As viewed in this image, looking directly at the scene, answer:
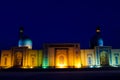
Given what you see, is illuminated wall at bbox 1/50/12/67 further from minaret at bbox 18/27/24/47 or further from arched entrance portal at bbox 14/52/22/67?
minaret at bbox 18/27/24/47

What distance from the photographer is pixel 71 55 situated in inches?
1286

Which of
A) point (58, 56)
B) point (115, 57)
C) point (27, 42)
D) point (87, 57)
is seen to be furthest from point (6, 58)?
point (115, 57)

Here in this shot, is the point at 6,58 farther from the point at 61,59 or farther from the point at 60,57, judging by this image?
the point at 61,59

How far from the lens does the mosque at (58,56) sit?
3241 centimetres

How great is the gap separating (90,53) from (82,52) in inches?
48.6

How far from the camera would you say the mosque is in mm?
32406

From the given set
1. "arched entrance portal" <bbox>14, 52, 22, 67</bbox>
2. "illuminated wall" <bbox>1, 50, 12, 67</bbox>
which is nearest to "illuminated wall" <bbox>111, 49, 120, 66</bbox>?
"arched entrance portal" <bbox>14, 52, 22, 67</bbox>

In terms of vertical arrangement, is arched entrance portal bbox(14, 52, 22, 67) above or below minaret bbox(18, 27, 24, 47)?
below

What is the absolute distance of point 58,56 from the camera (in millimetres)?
32719

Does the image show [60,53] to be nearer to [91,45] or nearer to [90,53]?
[90,53]

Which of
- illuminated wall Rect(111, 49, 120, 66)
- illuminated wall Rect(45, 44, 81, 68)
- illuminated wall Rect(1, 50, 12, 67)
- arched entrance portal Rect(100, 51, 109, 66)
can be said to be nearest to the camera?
illuminated wall Rect(45, 44, 81, 68)
